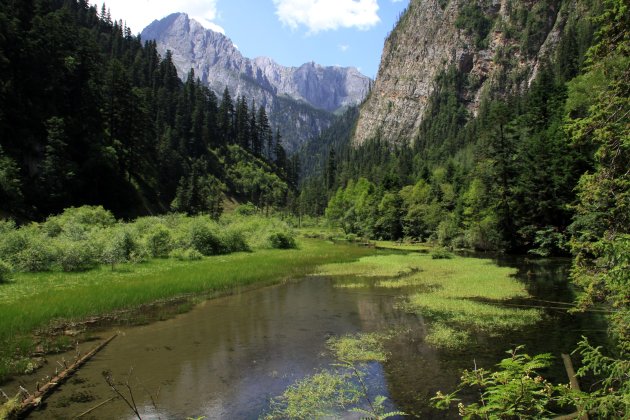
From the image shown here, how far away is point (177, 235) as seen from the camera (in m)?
50.3

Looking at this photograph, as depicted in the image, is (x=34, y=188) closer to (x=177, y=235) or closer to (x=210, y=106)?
(x=177, y=235)

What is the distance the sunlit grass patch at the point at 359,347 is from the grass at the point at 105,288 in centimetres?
1286

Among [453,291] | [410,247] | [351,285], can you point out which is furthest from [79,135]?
[453,291]

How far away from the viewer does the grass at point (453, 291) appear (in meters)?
21.9

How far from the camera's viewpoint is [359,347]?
19500 millimetres

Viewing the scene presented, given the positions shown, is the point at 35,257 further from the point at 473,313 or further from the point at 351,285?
the point at 473,313

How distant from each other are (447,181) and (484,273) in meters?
66.6

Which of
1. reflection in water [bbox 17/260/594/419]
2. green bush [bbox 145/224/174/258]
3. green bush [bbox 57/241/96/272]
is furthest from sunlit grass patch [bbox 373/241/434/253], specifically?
green bush [bbox 57/241/96/272]

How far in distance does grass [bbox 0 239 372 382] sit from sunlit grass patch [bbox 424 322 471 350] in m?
17.4

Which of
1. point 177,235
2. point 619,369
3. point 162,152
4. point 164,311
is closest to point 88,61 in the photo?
point 162,152

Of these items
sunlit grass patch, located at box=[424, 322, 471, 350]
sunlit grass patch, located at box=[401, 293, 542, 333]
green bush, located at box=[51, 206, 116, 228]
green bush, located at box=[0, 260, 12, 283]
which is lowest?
green bush, located at box=[0, 260, 12, 283]

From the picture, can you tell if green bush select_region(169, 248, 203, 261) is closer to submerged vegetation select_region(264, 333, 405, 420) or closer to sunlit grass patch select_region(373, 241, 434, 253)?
submerged vegetation select_region(264, 333, 405, 420)

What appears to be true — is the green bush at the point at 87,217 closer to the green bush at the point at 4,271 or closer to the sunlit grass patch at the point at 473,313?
the green bush at the point at 4,271

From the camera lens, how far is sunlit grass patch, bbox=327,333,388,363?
59.0 feet
